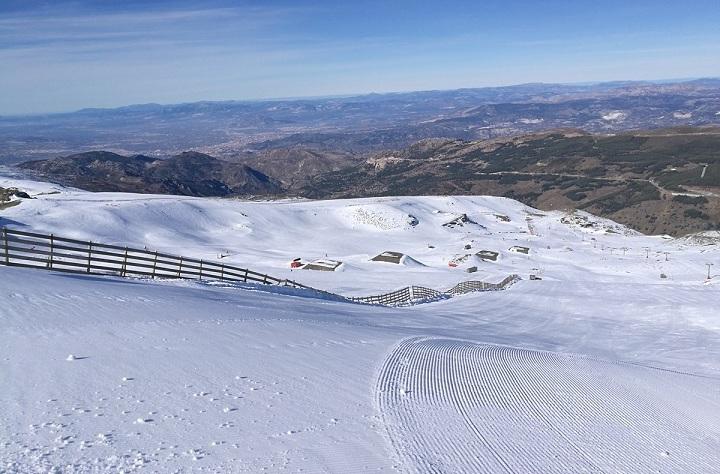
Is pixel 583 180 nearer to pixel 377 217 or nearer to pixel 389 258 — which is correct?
pixel 377 217

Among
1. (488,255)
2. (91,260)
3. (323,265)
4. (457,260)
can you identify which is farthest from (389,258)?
(91,260)

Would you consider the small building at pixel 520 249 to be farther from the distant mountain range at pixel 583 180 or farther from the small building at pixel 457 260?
the distant mountain range at pixel 583 180

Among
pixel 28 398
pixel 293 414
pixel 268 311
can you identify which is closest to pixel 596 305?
pixel 268 311

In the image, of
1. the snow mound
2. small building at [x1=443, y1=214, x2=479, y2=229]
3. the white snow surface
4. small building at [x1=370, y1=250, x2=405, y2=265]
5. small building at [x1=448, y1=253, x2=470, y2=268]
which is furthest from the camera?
small building at [x1=443, y1=214, x2=479, y2=229]

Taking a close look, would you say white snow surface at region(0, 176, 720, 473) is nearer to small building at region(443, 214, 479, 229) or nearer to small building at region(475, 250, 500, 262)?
small building at region(475, 250, 500, 262)

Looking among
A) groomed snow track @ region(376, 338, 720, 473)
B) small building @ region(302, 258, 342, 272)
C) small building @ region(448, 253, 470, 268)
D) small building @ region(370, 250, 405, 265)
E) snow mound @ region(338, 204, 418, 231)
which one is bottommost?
small building @ region(448, 253, 470, 268)

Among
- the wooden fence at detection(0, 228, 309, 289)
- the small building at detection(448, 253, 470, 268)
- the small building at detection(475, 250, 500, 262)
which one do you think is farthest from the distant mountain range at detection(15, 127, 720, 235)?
the wooden fence at detection(0, 228, 309, 289)

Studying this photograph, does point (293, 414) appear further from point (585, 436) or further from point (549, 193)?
point (549, 193)
